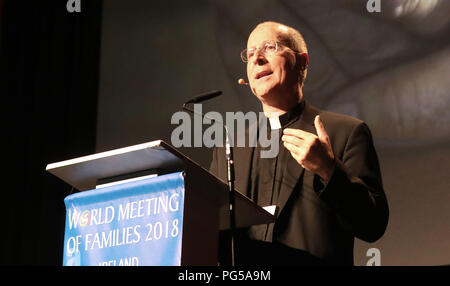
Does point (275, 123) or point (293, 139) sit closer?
point (293, 139)

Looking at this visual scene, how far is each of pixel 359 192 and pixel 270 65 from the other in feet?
2.94

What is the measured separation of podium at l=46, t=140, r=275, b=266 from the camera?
2.02m

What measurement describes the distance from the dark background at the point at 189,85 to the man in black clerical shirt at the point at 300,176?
35.2 inches

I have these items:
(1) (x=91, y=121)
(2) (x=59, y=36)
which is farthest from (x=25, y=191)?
(2) (x=59, y=36)

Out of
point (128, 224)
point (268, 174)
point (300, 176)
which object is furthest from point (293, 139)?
point (268, 174)

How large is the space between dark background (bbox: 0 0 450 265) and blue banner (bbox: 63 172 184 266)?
6.34ft

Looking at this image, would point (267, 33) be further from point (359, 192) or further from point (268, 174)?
point (359, 192)

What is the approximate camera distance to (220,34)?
14.9 ft

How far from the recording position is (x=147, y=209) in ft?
6.82

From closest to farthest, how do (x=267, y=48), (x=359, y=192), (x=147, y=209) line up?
1. (x=147, y=209)
2. (x=359, y=192)
3. (x=267, y=48)

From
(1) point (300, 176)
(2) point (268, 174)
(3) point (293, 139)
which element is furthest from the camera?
(2) point (268, 174)

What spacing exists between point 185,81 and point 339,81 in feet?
3.92
